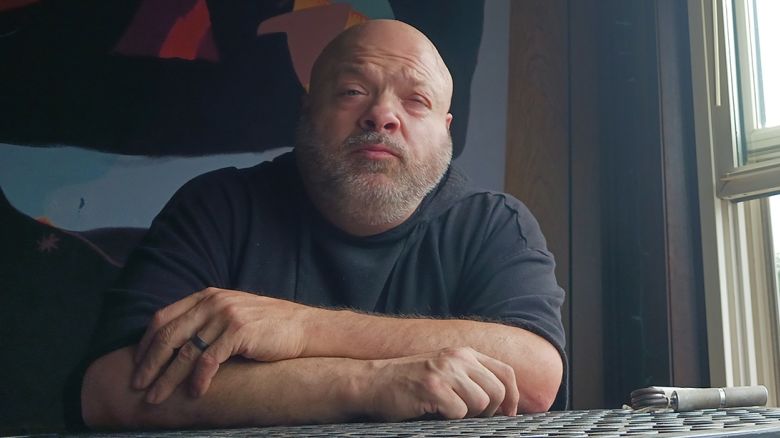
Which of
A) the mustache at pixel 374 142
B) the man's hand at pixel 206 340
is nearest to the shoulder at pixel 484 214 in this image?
the mustache at pixel 374 142

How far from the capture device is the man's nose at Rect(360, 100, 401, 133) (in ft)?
4.66

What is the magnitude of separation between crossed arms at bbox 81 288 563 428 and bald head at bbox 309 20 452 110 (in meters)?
0.59

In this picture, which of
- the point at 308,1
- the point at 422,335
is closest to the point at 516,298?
the point at 422,335

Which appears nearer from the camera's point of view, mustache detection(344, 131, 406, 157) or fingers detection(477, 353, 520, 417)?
fingers detection(477, 353, 520, 417)

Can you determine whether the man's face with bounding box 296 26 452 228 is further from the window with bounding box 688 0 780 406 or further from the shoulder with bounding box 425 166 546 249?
the window with bounding box 688 0 780 406

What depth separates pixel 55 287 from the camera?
1.30 meters

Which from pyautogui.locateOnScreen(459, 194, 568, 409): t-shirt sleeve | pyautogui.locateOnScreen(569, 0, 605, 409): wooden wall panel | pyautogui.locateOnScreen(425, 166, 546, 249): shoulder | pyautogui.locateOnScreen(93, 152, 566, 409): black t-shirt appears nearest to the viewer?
pyautogui.locateOnScreen(459, 194, 568, 409): t-shirt sleeve

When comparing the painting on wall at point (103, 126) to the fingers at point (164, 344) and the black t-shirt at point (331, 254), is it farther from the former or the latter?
the fingers at point (164, 344)

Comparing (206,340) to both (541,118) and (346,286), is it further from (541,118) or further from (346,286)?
(541,118)

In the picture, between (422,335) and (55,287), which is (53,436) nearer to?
(422,335)

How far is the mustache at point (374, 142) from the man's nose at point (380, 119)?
10 mm

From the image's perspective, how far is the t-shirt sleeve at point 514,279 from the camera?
3.74 ft

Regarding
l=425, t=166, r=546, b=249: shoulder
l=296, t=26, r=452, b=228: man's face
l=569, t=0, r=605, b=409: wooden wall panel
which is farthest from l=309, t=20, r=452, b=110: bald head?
l=569, t=0, r=605, b=409: wooden wall panel

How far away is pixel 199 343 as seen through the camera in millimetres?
972
